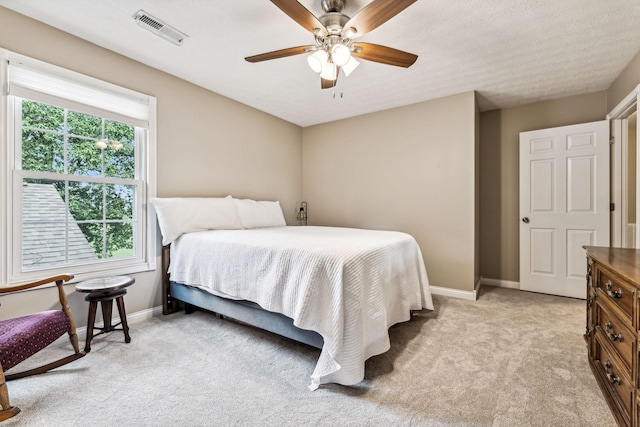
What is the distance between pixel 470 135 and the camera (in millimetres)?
3223

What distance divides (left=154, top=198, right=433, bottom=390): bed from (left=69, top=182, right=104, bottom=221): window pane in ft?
1.51

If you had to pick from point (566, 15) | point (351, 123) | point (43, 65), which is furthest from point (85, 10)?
point (566, 15)

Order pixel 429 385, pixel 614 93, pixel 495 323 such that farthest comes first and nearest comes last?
pixel 614 93 < pixel 495 323 < pixel 429 385

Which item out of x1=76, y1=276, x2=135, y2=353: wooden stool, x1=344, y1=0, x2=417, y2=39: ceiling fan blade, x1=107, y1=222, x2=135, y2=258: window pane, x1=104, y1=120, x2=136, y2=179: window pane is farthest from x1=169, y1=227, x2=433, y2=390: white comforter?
x1=344, y1=0, x2=417, y2=39: ceiling fan blade

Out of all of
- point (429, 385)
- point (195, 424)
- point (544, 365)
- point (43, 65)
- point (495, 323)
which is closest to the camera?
point (195, 424)

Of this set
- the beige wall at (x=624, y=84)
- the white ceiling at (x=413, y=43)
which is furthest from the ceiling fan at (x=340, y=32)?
the beige wall at (x=624, y=84)

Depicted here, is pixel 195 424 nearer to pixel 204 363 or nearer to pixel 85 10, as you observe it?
pixel 204 363

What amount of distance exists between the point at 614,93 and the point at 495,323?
282 cm

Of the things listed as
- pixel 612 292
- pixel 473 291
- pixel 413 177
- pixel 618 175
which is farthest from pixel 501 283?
pixel 612 292

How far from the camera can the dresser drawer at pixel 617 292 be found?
123 centimetres

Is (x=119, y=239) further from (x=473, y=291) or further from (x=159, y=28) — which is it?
(x=473, y=291)

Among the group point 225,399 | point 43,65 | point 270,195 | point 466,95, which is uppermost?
point 466,95

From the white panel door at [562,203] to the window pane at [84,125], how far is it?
477 centimetres

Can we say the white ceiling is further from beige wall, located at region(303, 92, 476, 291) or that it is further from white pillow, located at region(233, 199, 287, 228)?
white pillow, located at region(233, 199, 287, 228)
